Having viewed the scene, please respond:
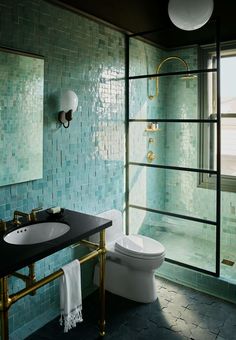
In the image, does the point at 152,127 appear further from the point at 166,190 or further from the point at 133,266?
the point at 133,266

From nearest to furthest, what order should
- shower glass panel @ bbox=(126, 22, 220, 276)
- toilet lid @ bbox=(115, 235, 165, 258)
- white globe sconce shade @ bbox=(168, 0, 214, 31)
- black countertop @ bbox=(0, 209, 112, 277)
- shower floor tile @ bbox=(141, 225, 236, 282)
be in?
black countertop @ bbox=(0, 209, 112, 277) < white globe sconce shade @ bbox=(168, 0, 214, 31) < toilet lid @ bbox=(115, 235, 165, 258) < shower floor tile @ bbox=(141, 225, 236, 282) < shower glass panel @ bbox=(126, 22, 220, 276)

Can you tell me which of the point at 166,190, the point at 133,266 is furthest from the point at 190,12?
the point at 133,266

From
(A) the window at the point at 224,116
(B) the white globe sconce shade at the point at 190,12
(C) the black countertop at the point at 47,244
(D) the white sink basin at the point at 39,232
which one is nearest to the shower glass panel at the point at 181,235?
(A) the window at the point at 224,116

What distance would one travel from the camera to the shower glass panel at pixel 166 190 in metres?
3.07

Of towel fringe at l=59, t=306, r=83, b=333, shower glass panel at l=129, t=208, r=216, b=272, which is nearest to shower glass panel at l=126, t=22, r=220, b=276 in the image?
shower glass panel at l=129, t=208, r=216, b=272

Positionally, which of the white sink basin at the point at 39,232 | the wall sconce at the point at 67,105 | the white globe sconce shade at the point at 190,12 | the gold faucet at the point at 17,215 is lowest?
the white sink basin at the point at 39,232

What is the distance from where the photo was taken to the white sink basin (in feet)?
6.43

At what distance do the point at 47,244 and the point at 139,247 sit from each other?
3.57ft

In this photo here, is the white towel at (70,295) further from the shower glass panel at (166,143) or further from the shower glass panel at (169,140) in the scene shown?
the shower glass panel at (166,143)

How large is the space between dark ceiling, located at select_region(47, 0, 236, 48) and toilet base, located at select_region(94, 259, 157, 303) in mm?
2071

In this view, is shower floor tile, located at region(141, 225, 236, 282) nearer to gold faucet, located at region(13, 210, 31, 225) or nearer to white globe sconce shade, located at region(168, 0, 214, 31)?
gold faucet, located at region(13, 210, 31, 225)

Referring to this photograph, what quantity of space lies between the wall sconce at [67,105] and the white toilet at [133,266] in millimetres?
1010

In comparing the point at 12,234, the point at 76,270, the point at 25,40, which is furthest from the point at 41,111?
the point at 76,270

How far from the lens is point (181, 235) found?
3.14 m
